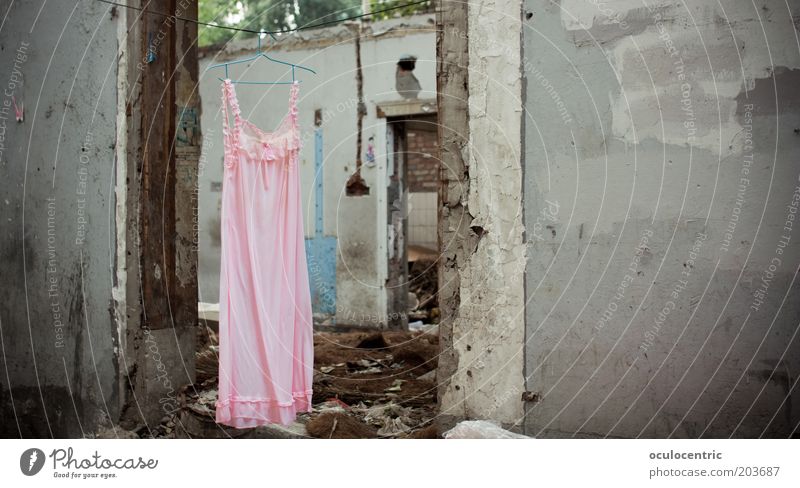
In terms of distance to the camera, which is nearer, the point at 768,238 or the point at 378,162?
the point at 768,238

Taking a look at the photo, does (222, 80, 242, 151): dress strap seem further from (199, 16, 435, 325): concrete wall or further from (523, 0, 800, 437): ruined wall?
(199, 16, 435, 325): concrete wall

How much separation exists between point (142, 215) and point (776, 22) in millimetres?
3388

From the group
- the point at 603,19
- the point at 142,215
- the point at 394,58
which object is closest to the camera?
the point at 603,19

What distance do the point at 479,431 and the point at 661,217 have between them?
1.22 m

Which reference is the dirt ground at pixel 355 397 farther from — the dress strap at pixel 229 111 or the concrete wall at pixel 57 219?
the dress strap at pixel 229 111

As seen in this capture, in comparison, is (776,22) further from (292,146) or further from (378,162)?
(378,162)

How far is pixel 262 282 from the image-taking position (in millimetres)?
3889

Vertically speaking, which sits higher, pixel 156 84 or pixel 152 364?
pixel 156 84

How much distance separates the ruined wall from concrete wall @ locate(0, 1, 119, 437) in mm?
2547

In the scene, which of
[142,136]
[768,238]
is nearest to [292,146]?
[142,136]

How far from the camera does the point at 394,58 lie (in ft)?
27.8

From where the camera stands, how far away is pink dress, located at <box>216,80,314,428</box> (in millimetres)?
3830

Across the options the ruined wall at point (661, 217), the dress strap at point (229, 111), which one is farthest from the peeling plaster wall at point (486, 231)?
the dress strap at point (229, 111)

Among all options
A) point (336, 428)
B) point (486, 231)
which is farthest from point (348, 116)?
point (486, 231)
